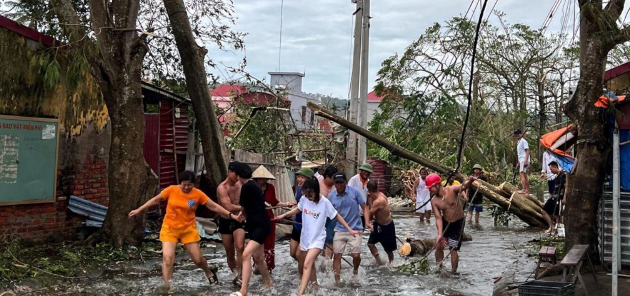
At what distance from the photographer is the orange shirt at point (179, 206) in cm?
925

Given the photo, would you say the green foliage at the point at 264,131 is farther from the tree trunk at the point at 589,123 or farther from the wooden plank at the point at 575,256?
the wooden plank at the point at 575,256

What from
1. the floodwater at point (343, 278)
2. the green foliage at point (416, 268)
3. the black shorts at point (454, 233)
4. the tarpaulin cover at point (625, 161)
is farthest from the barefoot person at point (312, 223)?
the tarpaulin cover at point (625, 161)

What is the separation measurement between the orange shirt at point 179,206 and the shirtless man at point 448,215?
3.86 meters

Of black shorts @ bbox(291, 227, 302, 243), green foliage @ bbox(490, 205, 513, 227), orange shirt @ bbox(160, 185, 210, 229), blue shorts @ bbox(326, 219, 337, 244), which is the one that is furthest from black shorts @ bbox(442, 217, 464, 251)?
green foliage @ bbox(490, 205, 513, 227)

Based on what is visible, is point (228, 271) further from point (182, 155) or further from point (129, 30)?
point (182, 155)

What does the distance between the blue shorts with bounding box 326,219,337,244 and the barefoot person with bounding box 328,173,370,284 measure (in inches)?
3.6

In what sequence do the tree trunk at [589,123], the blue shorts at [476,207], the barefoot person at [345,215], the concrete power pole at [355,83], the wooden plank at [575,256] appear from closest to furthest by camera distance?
the wooden plank at [575,256] → the tree trunk at [589,123] → the barefoot person at [345,215] → the concrete power pole at [355,83] → the blue shorts at [476,207]

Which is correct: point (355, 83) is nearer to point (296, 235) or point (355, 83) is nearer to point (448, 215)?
point (448, 215)

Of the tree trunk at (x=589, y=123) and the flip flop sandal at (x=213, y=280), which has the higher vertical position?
the tree trunk at (x=589, y=123)

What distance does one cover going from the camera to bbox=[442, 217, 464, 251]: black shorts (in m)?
10.9

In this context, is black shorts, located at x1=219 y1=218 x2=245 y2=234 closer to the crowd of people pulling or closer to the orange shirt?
the crowd of people pulling

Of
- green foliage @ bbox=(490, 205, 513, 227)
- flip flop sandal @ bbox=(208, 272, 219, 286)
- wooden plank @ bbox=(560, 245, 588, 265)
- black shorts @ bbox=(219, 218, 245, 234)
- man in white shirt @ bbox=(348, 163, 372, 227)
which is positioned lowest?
flip flop sandal @ bbox=(208, 272, 219, 286)

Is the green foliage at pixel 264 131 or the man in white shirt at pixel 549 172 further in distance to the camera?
the green foliage at pixel 264 131

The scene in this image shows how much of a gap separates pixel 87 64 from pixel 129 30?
0.98m
